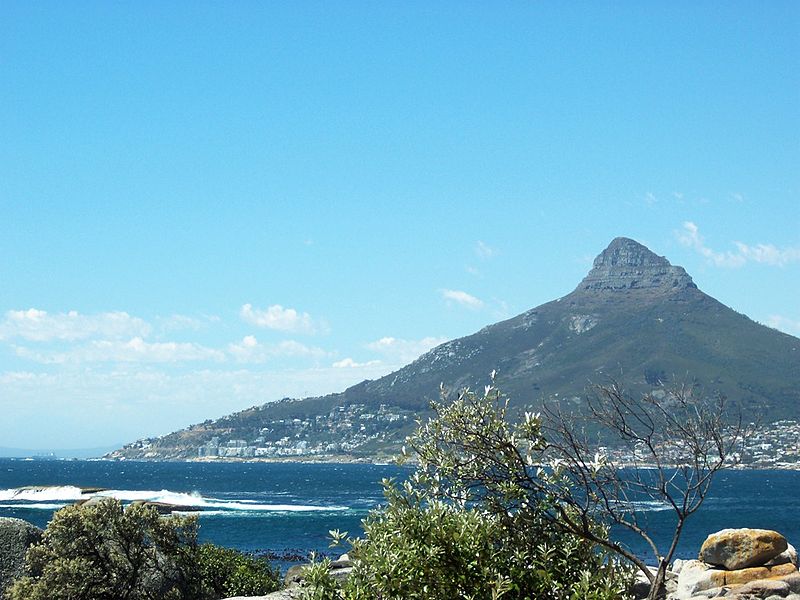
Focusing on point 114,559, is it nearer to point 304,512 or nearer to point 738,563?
point 738,563

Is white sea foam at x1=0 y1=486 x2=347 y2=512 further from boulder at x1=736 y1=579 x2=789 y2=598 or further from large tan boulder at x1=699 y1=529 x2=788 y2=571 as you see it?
boulder at x1=736 y1=579 x2=789 y2=598

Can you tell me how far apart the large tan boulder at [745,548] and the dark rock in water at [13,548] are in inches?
939

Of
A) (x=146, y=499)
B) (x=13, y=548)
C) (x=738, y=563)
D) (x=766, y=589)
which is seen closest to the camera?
(x=766, y=589)

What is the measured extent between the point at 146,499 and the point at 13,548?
8519 cm

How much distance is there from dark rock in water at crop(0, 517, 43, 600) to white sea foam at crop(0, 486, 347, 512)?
255 ft

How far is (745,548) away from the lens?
2814 cm

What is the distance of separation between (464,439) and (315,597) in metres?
2.89


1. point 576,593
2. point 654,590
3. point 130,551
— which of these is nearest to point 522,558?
point 576,593

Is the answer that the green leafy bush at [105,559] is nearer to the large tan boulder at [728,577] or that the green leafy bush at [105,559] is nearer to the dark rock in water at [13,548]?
the dark rock in water at [13,548]

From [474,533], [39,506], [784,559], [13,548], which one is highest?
[474,533]

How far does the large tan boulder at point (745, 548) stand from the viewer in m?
28.0

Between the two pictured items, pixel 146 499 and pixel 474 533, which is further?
pixel 146 499

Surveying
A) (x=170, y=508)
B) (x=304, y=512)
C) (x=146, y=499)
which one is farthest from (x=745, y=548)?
(x=146, y=499)

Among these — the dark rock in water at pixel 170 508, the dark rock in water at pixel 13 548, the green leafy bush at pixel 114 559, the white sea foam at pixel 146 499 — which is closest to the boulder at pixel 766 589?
the green leafy bush at pixel 114 559
